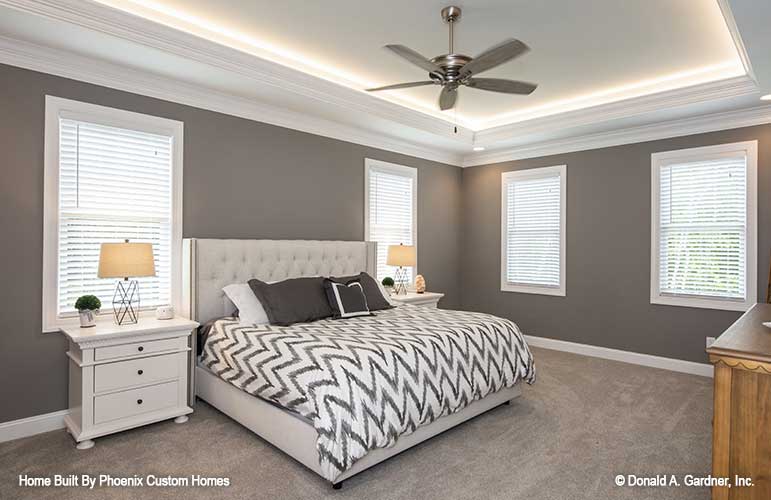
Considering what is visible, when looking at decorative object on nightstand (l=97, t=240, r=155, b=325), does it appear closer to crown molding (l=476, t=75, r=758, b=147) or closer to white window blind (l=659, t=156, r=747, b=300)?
crown molding (l=476, t=75, r=758, b=147)

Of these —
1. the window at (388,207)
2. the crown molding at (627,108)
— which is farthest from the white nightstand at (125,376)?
the crown molding at (627,108)

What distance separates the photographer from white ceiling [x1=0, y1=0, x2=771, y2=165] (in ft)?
9.93

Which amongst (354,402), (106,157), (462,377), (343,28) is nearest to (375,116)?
(343,28)

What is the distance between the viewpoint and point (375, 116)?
474 cm

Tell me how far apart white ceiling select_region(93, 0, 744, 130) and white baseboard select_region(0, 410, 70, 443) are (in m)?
2.89

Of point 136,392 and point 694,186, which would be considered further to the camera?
point 694,186

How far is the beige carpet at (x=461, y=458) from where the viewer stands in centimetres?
247

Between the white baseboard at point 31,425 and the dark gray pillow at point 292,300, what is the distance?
1.58m

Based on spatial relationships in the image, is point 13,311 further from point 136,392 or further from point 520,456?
point 520,456

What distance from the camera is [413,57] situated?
2781 millimetres

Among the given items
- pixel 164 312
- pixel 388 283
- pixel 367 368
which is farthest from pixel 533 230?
pixel 164 312

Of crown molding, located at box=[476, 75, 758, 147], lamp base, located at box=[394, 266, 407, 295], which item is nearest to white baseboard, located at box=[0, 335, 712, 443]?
lamp base, located at box=[394, 266, 407, 295]

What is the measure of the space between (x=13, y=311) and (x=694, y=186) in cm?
612

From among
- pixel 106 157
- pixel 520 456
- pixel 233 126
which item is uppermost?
pixel 233 126
